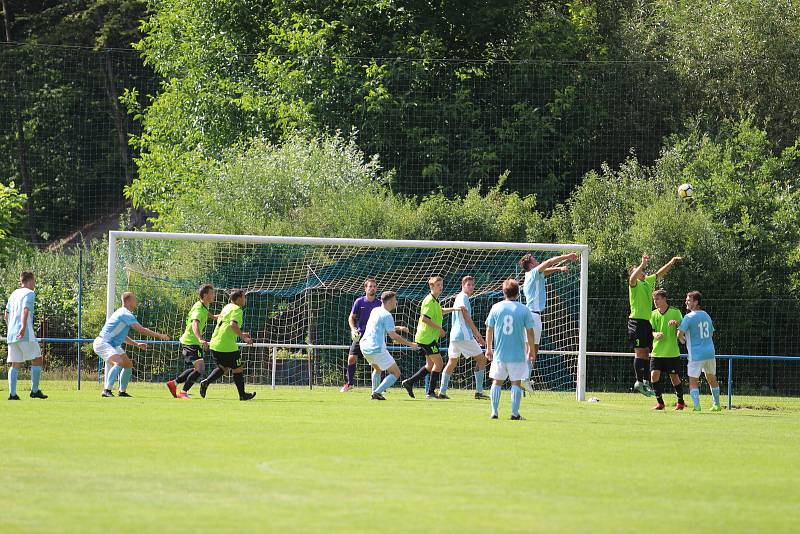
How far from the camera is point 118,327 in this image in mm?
18078

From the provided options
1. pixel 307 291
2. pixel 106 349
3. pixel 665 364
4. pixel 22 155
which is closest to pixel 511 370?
pixel 665 364

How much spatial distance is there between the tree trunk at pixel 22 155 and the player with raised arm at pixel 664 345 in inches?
1179

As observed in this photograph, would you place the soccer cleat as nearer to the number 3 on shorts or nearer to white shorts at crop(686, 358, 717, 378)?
white shorts at crop(686, 358, 717, 378)

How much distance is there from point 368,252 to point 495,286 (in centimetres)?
338

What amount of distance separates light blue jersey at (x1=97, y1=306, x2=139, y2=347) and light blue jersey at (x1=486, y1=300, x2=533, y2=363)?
18.9ft

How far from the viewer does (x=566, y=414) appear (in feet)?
56.2

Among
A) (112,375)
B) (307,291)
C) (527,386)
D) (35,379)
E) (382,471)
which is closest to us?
(382,471)

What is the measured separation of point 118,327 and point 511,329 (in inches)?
245

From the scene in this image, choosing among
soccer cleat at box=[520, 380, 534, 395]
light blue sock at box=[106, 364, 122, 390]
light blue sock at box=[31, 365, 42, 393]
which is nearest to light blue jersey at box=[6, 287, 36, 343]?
light blue sock at box=[31, 365, 42, 393]

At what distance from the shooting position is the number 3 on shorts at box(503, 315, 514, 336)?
1517 centimetres

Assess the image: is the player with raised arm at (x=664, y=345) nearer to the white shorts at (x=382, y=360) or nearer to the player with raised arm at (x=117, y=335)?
the white shorts at (x=382, y=360)

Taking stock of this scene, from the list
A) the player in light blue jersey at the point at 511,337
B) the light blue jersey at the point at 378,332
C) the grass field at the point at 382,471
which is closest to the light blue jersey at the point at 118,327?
the grass field at the point at 382,471

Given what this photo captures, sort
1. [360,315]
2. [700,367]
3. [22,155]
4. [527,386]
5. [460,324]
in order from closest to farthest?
[700,367], [460,324], [360,315], [527,386], [22,155]

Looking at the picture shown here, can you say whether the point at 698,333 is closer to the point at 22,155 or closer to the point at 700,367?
the point at 700,367
